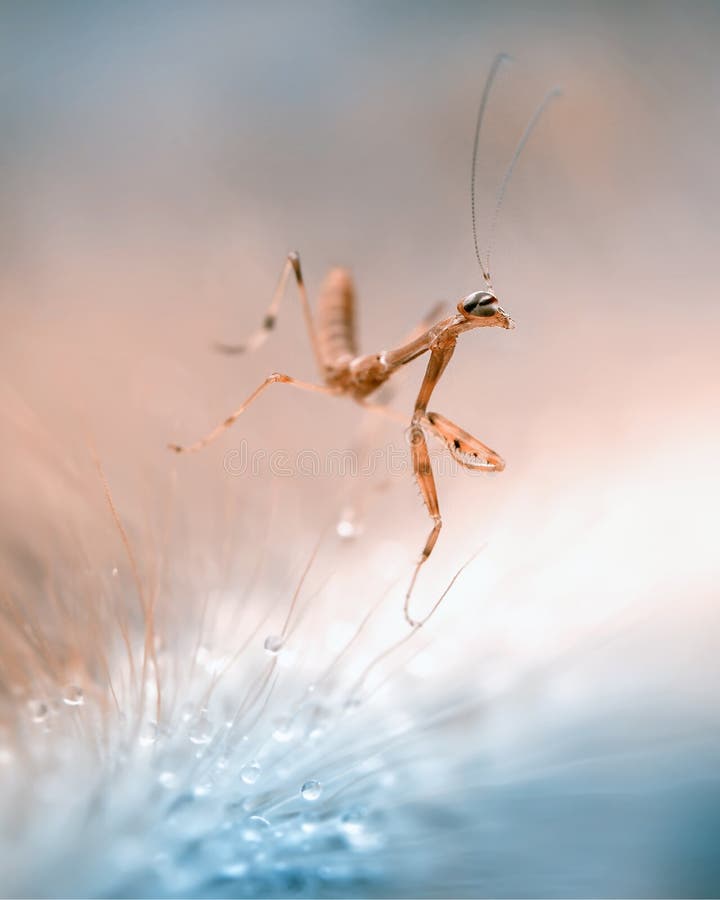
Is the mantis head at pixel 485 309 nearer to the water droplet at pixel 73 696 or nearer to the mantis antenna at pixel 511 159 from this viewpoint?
the mantis antenna at pixel 511 159

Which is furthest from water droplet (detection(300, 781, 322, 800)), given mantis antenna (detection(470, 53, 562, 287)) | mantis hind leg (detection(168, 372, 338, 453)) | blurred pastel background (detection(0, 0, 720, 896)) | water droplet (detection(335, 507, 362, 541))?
mantis antenna (detection(470, 53, 562, 287))

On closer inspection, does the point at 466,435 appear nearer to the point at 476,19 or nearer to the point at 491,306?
the point at 491,306

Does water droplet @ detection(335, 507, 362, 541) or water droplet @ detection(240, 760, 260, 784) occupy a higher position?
water droplet @ detection(335, 507, 362, 541)

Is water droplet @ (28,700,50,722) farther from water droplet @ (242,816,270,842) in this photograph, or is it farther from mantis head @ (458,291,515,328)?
mantis head @ (458,291,515,328)

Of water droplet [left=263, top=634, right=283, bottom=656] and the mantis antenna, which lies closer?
water droplet [left=263, top=634, right=283, bottom=656]

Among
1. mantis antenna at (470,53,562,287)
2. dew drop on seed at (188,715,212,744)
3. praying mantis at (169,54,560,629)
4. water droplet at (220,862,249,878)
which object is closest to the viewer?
water droplet at (220,862,249,878)

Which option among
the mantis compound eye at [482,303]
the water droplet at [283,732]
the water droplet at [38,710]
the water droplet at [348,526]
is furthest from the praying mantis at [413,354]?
the water droplet at [38,710]

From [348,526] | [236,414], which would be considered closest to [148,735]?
[348,526]

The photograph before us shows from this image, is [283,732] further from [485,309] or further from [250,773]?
[485,309]
